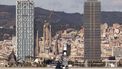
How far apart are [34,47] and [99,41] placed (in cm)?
1157

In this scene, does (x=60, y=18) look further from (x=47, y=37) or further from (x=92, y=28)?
(x=92, y=28)

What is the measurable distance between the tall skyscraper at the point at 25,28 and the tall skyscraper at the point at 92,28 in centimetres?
847

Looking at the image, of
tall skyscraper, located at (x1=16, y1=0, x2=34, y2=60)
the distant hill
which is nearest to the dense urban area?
tall skyscraper, located at (x1=16, y1=0, x2=34, y2=60)

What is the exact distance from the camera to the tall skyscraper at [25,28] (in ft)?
346

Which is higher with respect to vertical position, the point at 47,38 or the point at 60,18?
the point at 60,18

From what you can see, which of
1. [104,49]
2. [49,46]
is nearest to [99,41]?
[104,49]

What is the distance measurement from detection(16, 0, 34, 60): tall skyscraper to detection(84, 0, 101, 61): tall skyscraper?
8475mm

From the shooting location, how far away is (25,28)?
107562mm

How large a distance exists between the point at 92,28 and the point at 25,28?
12.5 meters

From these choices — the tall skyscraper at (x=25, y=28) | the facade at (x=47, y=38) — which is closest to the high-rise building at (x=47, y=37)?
the facade at (x=47, y=38)

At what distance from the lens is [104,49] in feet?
368

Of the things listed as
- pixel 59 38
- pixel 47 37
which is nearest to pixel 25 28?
pixel 47 37

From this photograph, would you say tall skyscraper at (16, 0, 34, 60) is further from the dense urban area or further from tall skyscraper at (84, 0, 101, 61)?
tall skyscraper at (84, 0, 101, 61)

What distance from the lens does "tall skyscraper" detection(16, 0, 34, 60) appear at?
105312 millimetres
